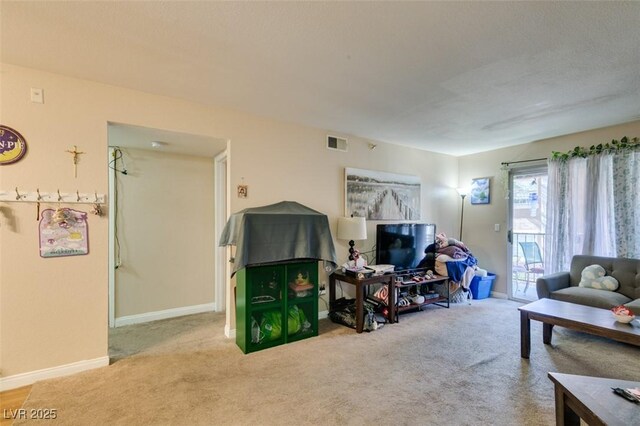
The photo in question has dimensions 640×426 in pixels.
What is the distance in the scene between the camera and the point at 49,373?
2299mm

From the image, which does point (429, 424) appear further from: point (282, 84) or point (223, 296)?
point (223, 296)

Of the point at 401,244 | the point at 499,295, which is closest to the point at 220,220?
the point at 401,244

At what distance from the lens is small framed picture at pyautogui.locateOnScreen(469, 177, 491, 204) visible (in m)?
4.96

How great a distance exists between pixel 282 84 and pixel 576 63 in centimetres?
230

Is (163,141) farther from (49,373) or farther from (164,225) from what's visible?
(49,373)

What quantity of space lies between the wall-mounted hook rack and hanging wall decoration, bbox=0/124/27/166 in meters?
0.23

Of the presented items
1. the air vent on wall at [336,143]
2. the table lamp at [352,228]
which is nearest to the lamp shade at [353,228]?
the table lamp at [352,228]

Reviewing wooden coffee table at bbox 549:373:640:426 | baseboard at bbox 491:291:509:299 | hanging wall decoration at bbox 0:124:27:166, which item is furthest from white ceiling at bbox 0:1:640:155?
baseboard at bbox 491:291:509:299

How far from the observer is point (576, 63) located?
7.14ft

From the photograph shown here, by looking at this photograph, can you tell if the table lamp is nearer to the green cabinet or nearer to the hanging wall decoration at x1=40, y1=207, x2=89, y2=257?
the green cabinet

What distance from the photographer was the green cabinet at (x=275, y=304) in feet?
9.14

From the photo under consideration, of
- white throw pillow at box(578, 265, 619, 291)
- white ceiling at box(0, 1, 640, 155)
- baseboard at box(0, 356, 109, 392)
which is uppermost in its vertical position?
white ceiling at box(0, 1, 640, 155)

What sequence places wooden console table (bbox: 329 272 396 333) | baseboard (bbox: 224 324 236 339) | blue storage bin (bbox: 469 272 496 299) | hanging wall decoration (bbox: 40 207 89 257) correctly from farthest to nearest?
blue storage bin (bbox: 469 272 496 299)
wooden console table (bbox: 329 272 396 333)
baseboard (bbox: 224 324 236 339)
hanging wall decoration (bbox: 40 207 89 257)

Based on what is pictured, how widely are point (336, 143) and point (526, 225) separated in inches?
135
